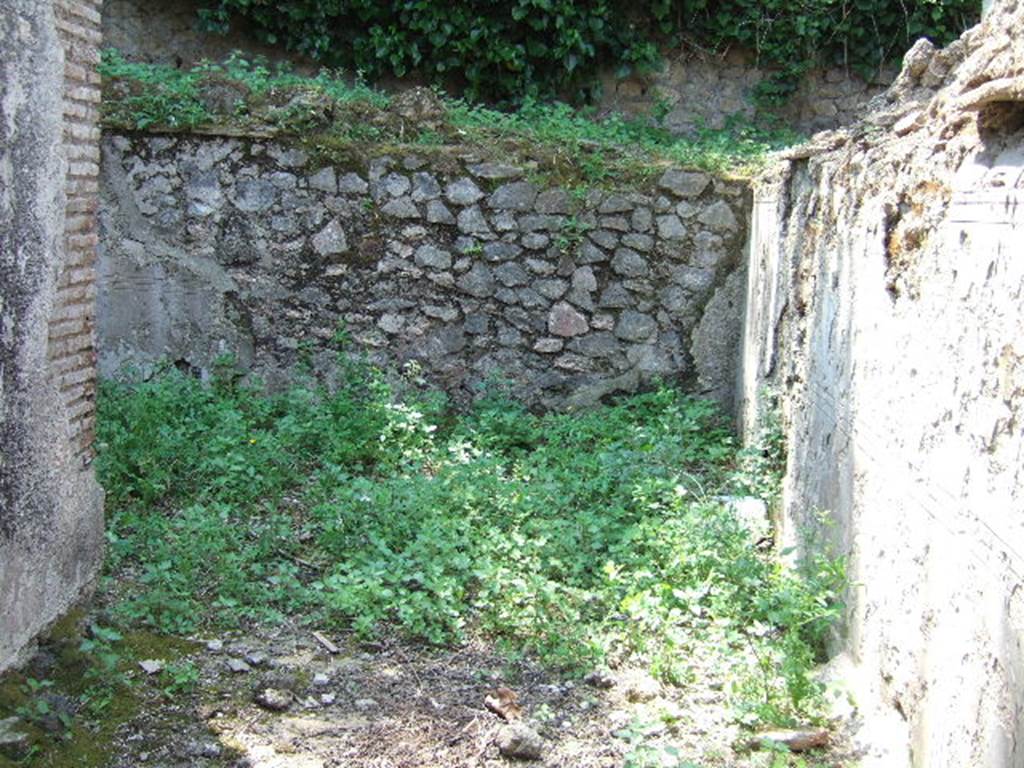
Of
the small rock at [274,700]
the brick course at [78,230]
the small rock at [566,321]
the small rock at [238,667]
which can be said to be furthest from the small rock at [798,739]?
the small rock at [566,321]

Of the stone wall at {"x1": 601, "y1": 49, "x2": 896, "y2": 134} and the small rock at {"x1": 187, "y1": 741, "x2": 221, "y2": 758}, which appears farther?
the stone wall at {"x1": 601, "y1": 49, "x2": 896, "y2": 134}

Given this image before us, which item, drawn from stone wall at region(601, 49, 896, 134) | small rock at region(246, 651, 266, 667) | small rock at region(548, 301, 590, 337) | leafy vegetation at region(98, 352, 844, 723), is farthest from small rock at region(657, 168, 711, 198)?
small rock at region(246, 651, 266, 667)

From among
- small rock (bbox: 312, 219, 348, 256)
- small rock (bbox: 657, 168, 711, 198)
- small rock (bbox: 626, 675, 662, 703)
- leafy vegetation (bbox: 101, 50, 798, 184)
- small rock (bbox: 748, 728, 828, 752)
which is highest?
leafy vegetation (bbox: 101, 50, 798, 184)

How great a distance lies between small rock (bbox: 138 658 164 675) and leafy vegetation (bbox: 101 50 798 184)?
3807 millimetres

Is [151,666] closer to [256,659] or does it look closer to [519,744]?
[256,659]

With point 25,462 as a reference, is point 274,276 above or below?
above

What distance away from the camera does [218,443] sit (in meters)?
5.66

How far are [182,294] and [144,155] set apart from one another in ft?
2.81

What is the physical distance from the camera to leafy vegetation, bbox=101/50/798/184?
6.77m

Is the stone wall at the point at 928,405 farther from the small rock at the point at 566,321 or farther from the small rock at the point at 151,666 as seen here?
the small rock at the point at 566,321

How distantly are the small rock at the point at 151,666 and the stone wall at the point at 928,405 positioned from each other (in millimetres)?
2195

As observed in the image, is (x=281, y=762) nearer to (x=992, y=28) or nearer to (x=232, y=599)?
(x=232, y=599)

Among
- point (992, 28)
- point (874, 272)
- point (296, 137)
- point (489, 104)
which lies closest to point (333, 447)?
point (296, 137)

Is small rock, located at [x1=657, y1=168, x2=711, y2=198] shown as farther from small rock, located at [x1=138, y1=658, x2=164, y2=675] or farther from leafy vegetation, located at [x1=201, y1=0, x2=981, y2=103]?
small rock, located at [x1=138, y1=658, x2=164, y2=675]
